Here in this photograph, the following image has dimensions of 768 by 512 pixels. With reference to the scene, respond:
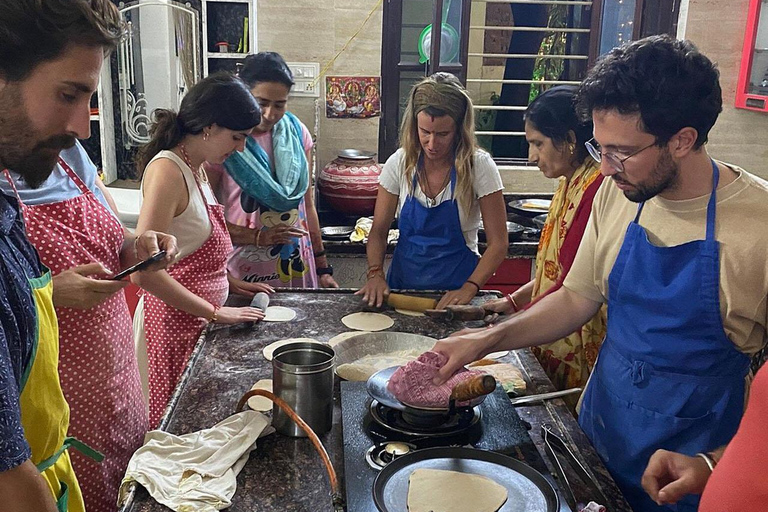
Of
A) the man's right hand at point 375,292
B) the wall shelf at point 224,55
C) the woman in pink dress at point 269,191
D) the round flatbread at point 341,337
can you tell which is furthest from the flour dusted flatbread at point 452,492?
the wall shelf at point 224,55

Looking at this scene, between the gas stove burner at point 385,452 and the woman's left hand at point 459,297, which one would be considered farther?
the woman's left hand at point 459,297

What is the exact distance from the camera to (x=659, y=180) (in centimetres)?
142

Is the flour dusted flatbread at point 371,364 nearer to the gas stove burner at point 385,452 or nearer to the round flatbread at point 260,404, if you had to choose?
the round flatbread at point 260,404

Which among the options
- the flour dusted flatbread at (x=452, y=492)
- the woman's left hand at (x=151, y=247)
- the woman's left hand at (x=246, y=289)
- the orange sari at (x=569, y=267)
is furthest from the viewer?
the woman's left hand at (x=246, y=289)

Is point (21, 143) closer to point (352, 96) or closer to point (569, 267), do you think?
point (569, 267)

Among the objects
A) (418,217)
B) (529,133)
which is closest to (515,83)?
(418,217)

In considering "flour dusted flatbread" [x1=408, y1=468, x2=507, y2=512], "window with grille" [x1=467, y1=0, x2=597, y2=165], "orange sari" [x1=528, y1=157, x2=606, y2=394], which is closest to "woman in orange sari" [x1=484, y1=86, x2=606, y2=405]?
"orange sari" [x1=528, y1=157, x2=606, y2=394]

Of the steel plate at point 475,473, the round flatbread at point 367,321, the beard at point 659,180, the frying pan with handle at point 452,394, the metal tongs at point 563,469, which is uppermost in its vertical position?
the beard at point 659,180

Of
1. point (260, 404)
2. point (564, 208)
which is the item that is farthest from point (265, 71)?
point (260, 404)

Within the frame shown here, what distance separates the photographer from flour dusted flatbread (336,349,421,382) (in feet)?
5.58

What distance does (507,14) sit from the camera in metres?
4.21

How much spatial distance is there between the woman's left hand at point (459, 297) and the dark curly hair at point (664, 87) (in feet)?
3.31

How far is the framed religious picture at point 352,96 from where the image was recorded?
3732 mm

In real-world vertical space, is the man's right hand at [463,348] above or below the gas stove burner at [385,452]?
above
